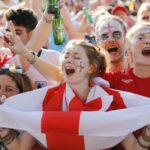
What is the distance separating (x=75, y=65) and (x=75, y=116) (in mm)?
329

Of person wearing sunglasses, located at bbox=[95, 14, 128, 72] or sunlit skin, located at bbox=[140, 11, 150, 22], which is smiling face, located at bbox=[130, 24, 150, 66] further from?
sunlit skin, located at bbox=[140, 11, 150, 22]

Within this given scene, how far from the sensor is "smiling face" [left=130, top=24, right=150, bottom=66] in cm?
321

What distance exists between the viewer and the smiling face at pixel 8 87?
3.17 m

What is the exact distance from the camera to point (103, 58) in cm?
320

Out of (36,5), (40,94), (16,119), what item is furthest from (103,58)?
(36,5)

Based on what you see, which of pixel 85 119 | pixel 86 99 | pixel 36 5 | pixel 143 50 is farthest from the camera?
pixel 36 5

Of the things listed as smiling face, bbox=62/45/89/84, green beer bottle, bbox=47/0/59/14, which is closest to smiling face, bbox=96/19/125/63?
green beer bottle, bbox=47/0/59/14

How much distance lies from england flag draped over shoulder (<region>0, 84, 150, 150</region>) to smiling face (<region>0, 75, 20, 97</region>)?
0.55 feet

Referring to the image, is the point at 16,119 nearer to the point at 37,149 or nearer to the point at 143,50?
the point at 37,149

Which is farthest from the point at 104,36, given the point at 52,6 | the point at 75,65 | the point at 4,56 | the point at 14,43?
the point at 75,65

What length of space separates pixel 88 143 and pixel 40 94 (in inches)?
15.6

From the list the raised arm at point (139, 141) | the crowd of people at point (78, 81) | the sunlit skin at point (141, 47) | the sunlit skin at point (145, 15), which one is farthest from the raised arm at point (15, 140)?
the sunlit skin at point (145, 15)

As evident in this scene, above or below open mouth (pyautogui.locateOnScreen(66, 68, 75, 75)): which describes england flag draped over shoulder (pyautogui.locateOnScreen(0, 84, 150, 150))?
below

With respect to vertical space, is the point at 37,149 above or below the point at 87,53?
below
